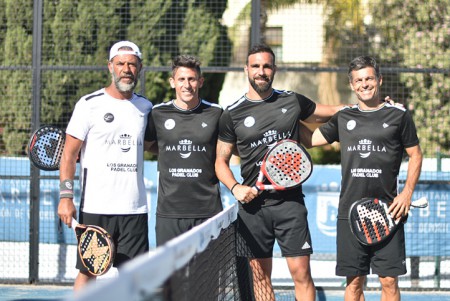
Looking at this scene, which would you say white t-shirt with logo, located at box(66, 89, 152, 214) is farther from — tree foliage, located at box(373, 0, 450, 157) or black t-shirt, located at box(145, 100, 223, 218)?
tree foliage, located at box(373, 0, 450, 157)

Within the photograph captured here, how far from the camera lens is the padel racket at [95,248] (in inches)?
231

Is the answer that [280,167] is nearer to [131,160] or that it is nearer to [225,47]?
[131,160]

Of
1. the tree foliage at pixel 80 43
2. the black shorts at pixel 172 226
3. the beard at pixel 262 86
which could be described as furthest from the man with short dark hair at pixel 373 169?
the tree foliage at pixel 80 43

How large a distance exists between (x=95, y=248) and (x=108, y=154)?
647mm

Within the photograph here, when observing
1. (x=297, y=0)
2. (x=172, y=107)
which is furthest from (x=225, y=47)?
(x=172, y=107)

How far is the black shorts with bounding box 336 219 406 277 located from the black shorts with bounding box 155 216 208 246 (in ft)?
3.28

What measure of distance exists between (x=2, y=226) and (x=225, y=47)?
560 cm

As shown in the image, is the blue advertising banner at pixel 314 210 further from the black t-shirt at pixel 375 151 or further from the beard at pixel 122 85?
the beard at pixel 122 85

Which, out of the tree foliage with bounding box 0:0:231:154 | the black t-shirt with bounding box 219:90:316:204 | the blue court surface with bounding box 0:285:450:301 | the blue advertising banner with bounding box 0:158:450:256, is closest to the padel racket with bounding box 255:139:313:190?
the black t-shirt with bounding box 219:90:316:204

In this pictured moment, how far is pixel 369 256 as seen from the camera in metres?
6.29

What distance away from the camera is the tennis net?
8.56ft

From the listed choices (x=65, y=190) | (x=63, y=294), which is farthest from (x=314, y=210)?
(x=65, y=190)

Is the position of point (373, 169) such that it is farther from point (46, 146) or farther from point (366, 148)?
point (46, 146)

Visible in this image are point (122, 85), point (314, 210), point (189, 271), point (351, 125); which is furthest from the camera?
point (314, 210)
